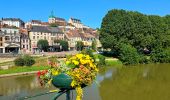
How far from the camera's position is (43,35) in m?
107

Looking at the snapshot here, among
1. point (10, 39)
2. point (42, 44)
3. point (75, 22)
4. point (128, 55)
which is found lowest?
point (128, 55)

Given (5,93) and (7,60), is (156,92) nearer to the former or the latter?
(5,93)

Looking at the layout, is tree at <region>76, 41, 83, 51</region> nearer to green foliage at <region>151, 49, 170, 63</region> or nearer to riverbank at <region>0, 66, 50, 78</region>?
green foliage at <region>151, 49, 170, 63</region>

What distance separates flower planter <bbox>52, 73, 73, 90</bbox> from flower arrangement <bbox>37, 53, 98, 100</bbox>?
2.1 inches

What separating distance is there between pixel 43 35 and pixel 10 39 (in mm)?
17362

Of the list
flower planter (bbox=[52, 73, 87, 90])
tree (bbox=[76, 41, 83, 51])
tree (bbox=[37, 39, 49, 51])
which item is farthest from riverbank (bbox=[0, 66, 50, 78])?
tree (bbox=[76, 41, 83, 51])

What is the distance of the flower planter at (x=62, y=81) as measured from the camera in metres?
5.86

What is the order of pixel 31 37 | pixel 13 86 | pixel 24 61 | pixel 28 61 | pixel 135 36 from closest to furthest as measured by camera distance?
1. pixel 13 86
2. pixel 24 61
3. pixel 28 61
4. pixel 135 36
5. pixel 31 37

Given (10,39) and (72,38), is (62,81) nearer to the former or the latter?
(10,39)

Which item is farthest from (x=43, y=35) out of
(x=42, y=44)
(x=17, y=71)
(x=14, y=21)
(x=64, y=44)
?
(x=17, y=71)

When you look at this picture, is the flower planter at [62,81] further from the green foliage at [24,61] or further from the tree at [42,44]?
the tree at [42,44]

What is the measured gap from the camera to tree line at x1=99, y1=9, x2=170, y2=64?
7694cm

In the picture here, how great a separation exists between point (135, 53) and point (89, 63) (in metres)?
68.8

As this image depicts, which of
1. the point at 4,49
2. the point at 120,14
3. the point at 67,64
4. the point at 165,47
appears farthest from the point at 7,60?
the point at 67,64
